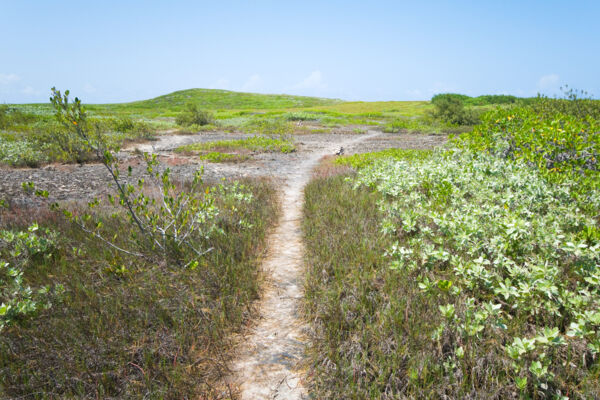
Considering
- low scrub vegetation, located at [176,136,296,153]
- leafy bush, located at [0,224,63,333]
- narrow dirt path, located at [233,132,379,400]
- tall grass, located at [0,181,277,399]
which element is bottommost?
narrow dirt path, located at [233,132,379,400]

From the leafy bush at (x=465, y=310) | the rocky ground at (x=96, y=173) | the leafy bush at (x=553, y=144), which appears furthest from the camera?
the rocky ground at (x=96, y=173)

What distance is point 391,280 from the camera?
390 cm

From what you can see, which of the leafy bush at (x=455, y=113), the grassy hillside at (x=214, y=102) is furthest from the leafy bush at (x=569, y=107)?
the grassy hillside at (x=214, y=102)

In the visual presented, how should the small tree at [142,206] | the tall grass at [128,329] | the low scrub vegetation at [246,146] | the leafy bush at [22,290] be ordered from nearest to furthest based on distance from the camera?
the tall grass at [128,329] < the leafy bush at [22,290] < the small tree at [142,206] < the low scrub vegetation at [246,146]

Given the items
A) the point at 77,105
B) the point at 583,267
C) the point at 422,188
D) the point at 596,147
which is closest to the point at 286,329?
the point at 583,267

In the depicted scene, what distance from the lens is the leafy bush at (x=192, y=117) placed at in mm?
38000

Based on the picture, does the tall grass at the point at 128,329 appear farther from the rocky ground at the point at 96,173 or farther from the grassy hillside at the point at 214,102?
the grassy hillside at the point at 214,102

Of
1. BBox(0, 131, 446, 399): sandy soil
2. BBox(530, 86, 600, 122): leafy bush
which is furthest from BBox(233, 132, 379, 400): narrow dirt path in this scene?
BBox(530, 86, 600, 122): leafy bush

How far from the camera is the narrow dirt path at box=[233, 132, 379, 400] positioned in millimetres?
2867

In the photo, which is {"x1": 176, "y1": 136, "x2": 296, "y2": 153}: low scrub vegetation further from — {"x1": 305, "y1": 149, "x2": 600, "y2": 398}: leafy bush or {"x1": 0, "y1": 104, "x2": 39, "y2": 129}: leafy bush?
{"x1": 0, "y1": 104, "x2": 39, "y2": 129}: leafy bush

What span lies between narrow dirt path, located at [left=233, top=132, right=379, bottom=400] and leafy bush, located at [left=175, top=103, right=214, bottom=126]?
3574 centimetres

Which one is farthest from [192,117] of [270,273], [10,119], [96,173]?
[270,273]

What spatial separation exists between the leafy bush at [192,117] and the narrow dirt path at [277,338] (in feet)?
117

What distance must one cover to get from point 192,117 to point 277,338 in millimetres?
38842
